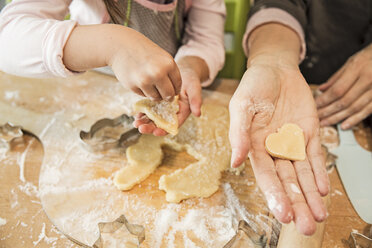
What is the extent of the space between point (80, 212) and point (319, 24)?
1.19 meters

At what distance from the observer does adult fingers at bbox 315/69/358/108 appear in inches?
42.9

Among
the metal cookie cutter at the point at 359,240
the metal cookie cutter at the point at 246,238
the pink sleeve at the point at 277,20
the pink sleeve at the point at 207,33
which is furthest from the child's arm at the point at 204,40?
the metal cookie cutter at the point at 359,240

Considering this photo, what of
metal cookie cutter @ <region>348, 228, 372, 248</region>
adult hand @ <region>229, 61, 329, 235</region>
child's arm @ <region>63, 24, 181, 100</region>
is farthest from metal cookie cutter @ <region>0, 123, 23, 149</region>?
metal cookie cutter @ <region>348, 228, 372, 248</region>

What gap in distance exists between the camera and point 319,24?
134 centimetres

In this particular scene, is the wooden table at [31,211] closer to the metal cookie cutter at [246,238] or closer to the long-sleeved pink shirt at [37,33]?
the metal cookie cutter at [246,238]

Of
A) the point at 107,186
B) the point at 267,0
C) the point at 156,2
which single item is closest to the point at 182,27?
the point at 156,2

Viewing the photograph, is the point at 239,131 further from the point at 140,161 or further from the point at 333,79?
the point at 333,79

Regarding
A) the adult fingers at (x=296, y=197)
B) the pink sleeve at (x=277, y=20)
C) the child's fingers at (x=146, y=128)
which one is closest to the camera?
the adult fingers at (x=296, y=197)

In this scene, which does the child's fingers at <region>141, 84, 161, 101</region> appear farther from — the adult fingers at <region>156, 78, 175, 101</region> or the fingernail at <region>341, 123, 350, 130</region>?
the fingernail at <region>341, 123, 350, 130</region>

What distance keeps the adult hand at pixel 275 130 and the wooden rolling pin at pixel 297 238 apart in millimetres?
98

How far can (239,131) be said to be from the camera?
2.28ft

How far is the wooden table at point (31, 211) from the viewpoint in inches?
30.1

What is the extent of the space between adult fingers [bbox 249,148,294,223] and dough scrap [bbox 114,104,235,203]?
186 millimetres

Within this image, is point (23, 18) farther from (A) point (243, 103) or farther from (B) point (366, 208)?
(B) point (366, 208)
